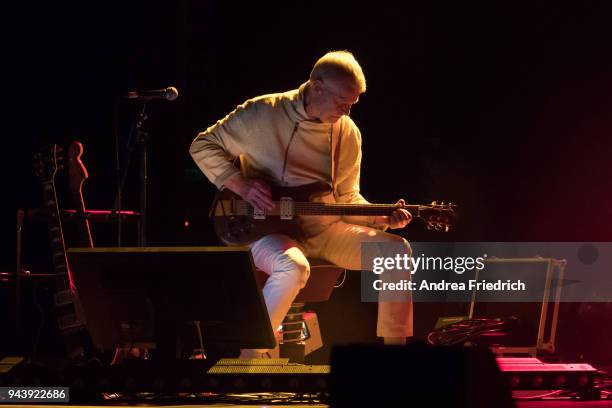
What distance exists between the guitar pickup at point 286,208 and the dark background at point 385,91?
1.82 m

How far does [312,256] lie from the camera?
12.4 ft

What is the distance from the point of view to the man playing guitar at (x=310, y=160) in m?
3.54

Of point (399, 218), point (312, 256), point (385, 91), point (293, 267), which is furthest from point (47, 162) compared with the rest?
point (385, 91)

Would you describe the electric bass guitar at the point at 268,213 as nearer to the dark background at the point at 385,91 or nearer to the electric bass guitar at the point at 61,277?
the electric bass guitar at the point at 61,277

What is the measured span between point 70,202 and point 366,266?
2.69m

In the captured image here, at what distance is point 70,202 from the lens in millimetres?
5383

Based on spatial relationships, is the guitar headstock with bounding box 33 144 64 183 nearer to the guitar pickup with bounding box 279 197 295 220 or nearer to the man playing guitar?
the man playing guitar

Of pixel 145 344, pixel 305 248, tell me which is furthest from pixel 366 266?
pixel 145 344

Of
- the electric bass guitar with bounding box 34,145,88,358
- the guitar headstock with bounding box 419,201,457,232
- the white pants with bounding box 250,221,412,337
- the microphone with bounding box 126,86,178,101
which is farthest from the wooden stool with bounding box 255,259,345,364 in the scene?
the electric bass guitar with bounding box 34,145,88,358

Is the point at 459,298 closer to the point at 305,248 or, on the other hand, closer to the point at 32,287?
the point at 305,248

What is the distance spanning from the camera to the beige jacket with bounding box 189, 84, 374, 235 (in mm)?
3734

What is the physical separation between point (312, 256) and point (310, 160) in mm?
490

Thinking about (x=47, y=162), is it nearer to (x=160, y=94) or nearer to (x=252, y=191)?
(x=160, y=94)

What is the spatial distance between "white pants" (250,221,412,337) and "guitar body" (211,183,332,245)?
57mm
